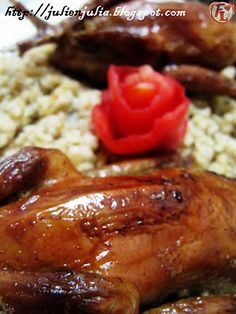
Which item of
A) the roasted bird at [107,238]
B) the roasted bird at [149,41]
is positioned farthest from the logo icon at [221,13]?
the roasted bird at [107,238]

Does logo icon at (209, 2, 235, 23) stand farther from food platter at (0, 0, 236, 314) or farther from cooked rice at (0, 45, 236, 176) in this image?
cooked rice at (0, 45, 236, 176)

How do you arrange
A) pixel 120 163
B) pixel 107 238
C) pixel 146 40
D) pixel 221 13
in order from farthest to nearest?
pixel 221 13
pixel 146 40
pixel 120 163
pixel 107 238

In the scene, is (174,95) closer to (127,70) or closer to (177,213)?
(127,70)

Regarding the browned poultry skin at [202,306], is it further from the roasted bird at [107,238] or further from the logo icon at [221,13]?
the logo icon at [221,13]

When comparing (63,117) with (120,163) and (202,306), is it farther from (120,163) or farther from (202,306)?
(202,306)

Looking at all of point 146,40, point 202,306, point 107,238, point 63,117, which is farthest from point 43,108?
point 202,306

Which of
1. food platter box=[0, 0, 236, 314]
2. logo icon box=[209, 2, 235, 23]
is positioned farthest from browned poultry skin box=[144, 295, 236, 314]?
logo icon box=[209, 2, 235, 23]
